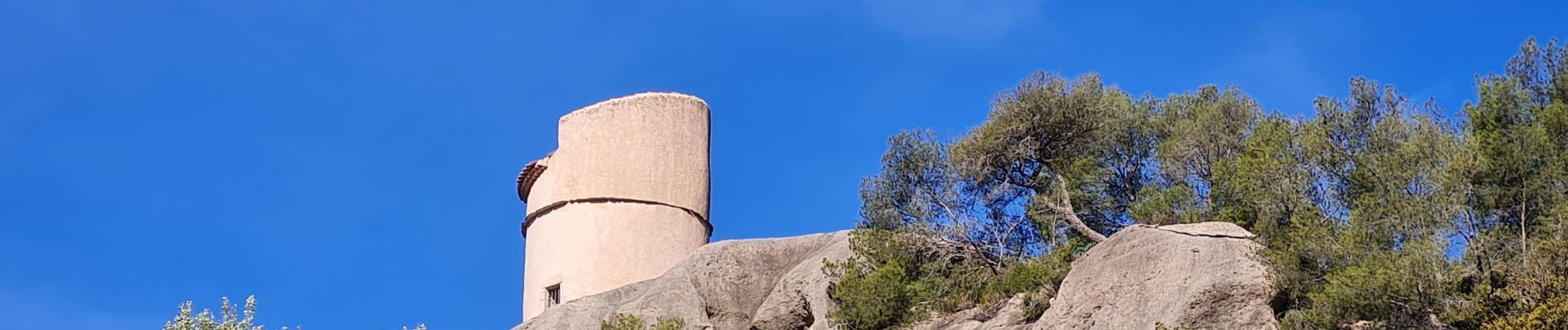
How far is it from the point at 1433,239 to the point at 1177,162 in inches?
285

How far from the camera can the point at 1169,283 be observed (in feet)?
86.4

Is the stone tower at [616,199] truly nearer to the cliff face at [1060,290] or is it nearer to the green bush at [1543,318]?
the cliff face at [1060,290]

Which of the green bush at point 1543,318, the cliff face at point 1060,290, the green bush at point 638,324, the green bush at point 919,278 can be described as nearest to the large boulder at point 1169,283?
the cliff face at point 1060,290

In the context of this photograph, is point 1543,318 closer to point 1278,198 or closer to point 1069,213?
point 1278,198

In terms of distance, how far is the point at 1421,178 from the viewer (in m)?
26.2

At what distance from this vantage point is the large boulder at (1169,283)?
2566cm

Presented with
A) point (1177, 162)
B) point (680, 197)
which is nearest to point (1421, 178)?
point (1177, 162)

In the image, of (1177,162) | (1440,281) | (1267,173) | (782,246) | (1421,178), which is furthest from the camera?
(782,246)

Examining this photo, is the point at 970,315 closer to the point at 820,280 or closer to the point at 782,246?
the point at 820,280

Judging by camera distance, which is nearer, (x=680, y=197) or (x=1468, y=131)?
(x=1468, y=131)

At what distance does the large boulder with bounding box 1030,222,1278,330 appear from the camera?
25656 millimetres

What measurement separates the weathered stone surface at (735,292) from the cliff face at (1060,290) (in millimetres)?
18

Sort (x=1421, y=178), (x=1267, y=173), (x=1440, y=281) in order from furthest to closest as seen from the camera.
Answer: (x=1267, y=173), (x=1421, y=178), (x=1440, y=281)

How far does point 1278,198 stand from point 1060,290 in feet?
10.6
